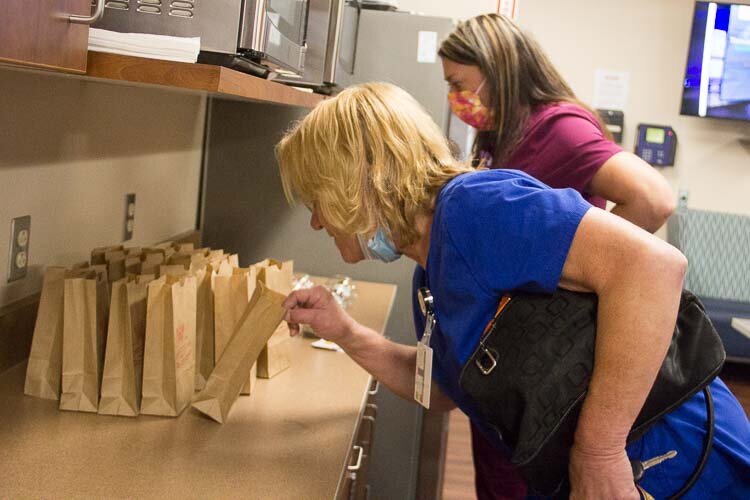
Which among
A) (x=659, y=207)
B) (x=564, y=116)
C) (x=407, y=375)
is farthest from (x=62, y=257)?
(x=659, y=207)

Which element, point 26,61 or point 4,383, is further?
point 4,383

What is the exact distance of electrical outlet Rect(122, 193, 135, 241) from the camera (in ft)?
7.19

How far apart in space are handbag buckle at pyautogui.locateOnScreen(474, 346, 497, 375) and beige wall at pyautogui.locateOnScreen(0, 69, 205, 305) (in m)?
Result: 0.88

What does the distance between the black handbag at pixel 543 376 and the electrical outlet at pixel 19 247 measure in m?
0.87

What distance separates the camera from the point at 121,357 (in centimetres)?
146

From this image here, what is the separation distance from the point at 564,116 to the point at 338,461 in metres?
1.05

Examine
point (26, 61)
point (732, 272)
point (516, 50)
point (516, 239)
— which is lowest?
point (732, 272)

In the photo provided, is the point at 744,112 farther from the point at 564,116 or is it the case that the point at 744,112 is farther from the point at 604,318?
the point at 604,318

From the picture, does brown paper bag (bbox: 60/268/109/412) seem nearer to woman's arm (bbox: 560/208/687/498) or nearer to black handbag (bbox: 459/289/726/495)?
black handbag (bbox: 459/289/726/495)

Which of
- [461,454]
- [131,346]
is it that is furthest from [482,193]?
[461,454]

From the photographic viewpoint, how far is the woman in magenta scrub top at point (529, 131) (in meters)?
2.02

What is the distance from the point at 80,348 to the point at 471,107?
1.14m

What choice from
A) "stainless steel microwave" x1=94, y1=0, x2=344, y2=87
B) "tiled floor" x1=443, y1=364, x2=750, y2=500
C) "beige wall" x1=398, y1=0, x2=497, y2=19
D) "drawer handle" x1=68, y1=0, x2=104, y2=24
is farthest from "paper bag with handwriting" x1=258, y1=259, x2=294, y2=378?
"beige wall" x1=398, y1=0, x2=497, y2=19

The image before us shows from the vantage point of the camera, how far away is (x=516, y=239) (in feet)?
3.84
